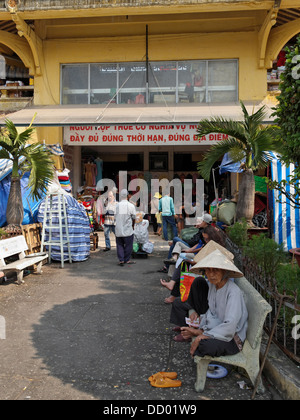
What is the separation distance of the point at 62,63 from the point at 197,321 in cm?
1269

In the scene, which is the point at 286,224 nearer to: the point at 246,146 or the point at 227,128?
the point at 246,146

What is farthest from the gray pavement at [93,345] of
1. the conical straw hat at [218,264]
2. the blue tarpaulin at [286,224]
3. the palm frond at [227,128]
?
the blue tarpaulin at [286,224]

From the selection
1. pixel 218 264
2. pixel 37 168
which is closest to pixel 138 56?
pixel 37 168

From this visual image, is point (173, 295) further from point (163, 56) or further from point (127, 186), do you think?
point (127, 186)

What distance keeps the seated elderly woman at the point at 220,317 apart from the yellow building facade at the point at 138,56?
30.5ft

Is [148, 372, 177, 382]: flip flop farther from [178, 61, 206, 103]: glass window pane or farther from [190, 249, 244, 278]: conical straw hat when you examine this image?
[178, 61, 206, 103]: glass window pane

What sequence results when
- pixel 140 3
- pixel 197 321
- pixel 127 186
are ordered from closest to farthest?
pixel 197 321, pixel 140 3, pixel 127 186

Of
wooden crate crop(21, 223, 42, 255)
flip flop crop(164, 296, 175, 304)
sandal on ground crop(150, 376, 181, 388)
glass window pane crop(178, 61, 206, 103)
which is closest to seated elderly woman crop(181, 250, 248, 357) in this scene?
sandal on ground crop(150, 376, 181, 388)

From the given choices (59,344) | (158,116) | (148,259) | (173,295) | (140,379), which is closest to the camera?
(140,379)

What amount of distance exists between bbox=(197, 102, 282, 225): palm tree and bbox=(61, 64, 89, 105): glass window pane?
719cm

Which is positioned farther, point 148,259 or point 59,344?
point 148,259

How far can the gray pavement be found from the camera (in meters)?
3.65

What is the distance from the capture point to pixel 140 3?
483 inches
